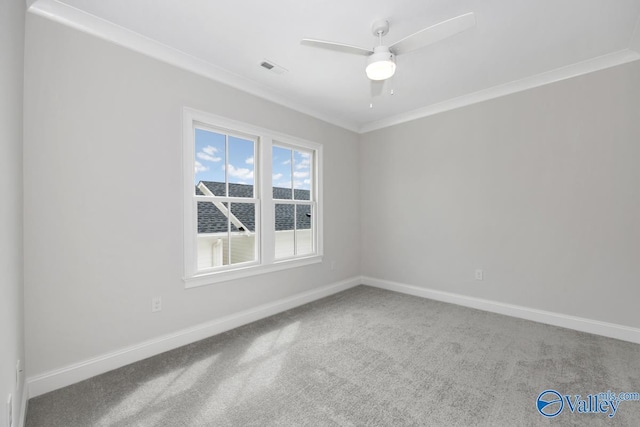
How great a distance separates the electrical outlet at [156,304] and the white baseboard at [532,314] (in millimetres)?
3094

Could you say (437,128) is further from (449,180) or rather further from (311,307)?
(311,307)

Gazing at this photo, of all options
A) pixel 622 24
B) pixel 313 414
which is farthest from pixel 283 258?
pixel 622 24

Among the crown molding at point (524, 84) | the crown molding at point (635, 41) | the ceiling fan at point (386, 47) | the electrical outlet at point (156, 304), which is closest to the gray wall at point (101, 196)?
the electrical outlet at point (156, 304)

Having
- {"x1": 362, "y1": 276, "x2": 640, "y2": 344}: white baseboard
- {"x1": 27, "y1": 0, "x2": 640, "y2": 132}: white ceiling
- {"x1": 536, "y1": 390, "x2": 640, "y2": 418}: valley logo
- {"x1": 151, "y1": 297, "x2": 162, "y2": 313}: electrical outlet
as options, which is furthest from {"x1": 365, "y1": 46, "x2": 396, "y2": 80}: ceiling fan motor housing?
{"x1": 362, "y1": 276, "x2": 640, "y2": 344}: white baseboard

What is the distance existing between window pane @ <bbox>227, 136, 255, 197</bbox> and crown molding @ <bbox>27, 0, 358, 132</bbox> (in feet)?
1.89

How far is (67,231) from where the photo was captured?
6.37ft

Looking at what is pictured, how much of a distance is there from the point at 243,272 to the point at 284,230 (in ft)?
2.71

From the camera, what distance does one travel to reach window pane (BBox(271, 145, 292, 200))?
3.46 meters

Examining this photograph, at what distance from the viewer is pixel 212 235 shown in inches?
111

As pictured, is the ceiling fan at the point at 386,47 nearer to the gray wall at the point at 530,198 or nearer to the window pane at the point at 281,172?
the window pane at the point at 281,172

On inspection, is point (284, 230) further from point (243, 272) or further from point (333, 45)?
point (333, 45)

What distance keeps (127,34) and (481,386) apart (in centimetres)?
371

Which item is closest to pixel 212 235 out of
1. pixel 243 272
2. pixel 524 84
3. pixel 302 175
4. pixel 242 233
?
pixel 242 233

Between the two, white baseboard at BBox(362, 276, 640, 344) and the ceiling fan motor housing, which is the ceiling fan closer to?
the ceiling fan motor housing
